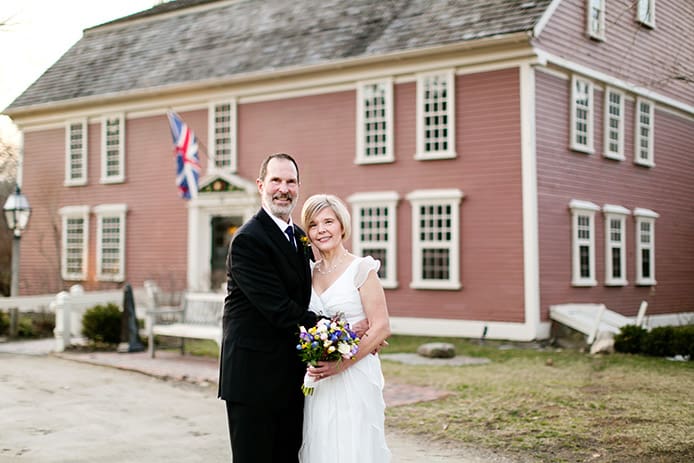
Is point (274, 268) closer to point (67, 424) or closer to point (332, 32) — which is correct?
point (67, 424)

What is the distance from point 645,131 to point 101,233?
14.9 meters

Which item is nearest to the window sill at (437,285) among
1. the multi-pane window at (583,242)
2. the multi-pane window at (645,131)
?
the multi-pane window at (583,242)

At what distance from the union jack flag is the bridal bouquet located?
602 inches

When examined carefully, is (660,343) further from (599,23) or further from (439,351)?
(599,23)

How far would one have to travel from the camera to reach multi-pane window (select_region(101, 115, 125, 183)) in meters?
23.1

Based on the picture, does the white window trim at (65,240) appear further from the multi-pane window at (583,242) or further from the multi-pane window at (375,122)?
the multi-pane window at (583,242)

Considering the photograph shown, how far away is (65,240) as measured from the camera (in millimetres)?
24047

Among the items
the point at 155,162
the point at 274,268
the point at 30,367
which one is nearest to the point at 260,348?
the point at 274,268

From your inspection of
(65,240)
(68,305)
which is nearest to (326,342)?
(68,305)

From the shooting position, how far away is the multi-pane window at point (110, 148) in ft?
75.9

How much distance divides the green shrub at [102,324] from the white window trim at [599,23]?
11.8 m

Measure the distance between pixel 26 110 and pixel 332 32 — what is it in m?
10.3

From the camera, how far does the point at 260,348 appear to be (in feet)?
14.3

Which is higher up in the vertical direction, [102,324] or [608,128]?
[608,128]
